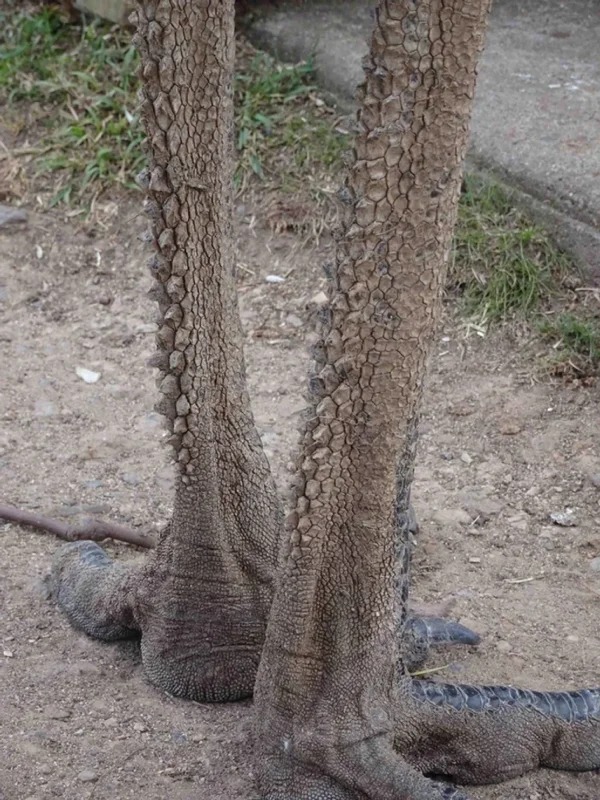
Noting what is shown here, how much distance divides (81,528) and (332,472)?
139cm

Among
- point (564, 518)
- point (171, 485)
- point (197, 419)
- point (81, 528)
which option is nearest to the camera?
point (197, 419)

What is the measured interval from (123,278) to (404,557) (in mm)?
2926

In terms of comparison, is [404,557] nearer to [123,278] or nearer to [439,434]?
[439,434]

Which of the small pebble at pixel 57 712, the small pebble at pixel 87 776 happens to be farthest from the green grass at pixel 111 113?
the small pebble at pixel 87 776

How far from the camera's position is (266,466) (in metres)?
3.06

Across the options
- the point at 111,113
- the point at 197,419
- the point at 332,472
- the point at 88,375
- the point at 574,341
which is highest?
the point at 332,472

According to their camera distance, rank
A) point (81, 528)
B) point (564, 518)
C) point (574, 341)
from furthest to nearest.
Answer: point (574, 341) → point (564, 518) → point (81, 528)

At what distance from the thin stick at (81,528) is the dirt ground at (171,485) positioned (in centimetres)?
4

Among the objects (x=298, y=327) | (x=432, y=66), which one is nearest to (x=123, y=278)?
(x=298, y=327)

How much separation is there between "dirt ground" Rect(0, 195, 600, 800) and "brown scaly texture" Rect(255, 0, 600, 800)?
0.48 ft

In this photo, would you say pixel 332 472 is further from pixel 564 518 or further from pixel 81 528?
pixel 564 518

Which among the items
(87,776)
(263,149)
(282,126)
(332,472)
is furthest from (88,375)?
(332,472)

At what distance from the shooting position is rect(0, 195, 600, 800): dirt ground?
2.82m

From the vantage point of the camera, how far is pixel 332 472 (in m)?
2.46
